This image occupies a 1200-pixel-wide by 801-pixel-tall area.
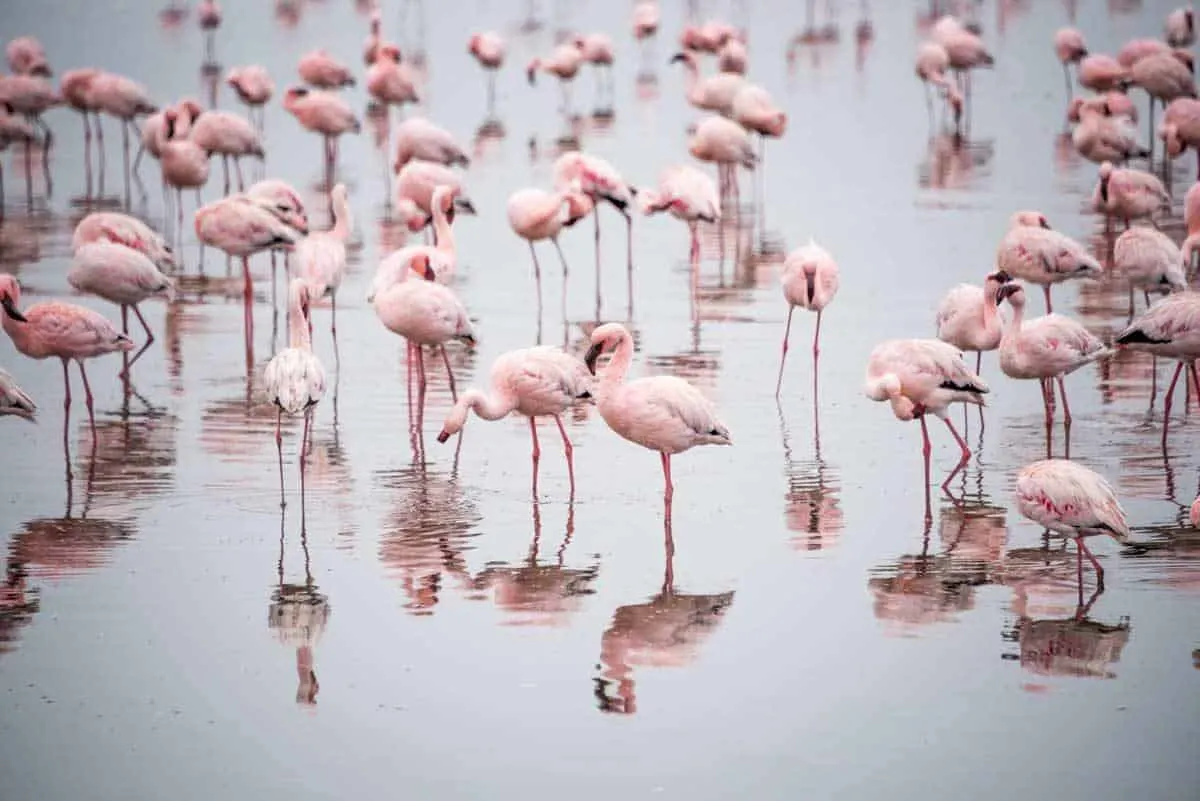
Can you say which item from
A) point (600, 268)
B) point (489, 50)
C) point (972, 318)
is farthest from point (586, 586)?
point (489, 50)

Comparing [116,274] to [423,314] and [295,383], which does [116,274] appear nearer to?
[423,314]

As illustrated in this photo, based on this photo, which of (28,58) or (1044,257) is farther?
(28,58)

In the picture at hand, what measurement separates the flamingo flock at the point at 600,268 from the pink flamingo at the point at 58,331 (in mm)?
17

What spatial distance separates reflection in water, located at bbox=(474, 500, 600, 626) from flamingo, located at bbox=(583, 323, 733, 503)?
30.3 inches

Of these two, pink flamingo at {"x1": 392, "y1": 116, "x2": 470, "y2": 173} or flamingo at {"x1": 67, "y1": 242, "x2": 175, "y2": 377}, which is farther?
pink flamingo at {"x1": 392, "y1": 116, "x2": 470, "y2": 173}

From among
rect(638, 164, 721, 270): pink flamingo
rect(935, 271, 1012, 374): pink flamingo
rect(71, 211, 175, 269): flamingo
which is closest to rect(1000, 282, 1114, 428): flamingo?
rect(935, 271, 1012, 374): pink flamingo

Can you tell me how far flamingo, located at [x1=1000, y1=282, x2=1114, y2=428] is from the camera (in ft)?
39.2

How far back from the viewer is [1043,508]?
955 centimetres

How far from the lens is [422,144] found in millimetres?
22250

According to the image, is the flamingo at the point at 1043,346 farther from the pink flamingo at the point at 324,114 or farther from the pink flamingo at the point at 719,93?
the pink flamingo at the point at 719,93

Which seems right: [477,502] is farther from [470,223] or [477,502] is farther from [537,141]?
[537,141]

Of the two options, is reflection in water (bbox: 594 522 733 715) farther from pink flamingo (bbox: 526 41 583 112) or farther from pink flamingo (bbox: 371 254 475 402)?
pink flamingo (bbox: 526 41 583 112)

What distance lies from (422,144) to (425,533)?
12.1 meters

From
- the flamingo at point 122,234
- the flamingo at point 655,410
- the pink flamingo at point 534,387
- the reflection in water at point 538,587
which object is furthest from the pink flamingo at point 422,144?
the reflection in water at point 538,587
